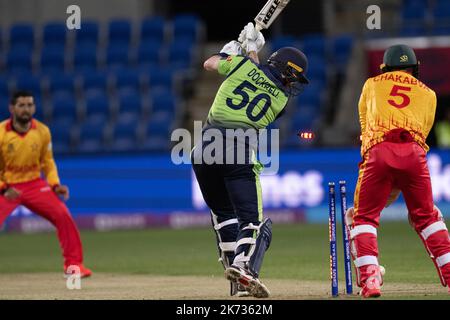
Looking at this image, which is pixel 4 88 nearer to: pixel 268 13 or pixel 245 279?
pixel 268 13

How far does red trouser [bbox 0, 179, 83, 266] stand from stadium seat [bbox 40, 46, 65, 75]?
13.0 m

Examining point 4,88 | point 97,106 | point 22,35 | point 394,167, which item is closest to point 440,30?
point 97,106

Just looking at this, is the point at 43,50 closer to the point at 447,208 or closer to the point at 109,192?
the point at 109,192

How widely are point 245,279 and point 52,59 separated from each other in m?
17.2

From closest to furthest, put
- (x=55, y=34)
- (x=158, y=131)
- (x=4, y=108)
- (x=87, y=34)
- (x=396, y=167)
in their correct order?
(x=396, y=167) → (x=158, y=131) → (x=4, y=108) → (x=87, y=34) → (x=55, y=34)

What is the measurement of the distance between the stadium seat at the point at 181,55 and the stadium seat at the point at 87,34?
200 cm

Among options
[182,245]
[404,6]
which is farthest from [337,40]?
[182,245]

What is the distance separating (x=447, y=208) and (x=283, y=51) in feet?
34.9

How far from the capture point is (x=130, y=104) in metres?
24.0

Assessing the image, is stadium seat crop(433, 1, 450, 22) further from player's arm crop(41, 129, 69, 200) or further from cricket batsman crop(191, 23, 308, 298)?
cricket batsman crop(191, 23, 308, 298)

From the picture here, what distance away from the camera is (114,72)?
24844mm

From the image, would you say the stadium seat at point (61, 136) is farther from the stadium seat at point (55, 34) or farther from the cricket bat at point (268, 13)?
the cricket bat at point (268, 13)

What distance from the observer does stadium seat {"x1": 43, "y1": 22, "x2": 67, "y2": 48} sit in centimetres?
2616

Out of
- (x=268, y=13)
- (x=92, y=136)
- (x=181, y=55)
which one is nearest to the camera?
(x=268, y=13)
